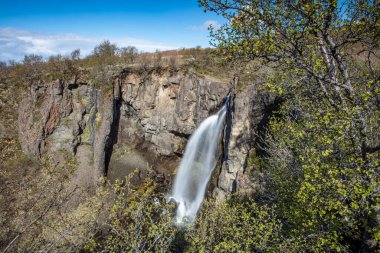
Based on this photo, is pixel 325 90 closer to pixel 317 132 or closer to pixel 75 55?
pixel 317 132

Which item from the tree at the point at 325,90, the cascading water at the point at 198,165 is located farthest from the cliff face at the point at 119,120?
the tree at the point at 325,90

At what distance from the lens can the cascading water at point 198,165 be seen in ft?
73.9

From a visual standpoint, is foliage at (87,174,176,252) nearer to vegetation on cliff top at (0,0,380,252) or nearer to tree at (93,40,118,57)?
vegetation on cliff top at (0,0,380,252)

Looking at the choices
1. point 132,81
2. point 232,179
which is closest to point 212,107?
point 232,179

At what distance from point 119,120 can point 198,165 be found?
32.9 ft

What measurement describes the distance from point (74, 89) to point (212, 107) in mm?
14493

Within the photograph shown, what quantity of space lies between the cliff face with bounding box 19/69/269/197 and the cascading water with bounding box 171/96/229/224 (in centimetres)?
108

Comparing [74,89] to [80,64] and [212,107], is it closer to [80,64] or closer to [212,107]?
[80,64]

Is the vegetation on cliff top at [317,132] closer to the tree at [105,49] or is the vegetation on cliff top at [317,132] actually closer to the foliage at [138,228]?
the foliage at [138,228]

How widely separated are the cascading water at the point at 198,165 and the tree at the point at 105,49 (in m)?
15.9

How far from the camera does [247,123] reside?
64.4 feet

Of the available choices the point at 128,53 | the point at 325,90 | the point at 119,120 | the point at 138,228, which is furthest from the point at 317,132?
the point at 128,53

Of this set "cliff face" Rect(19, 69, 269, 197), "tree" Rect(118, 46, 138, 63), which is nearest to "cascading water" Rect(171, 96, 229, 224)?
"cliff face" Rect(19, 69, 269, 197)

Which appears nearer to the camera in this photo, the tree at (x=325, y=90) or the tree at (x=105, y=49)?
the tree at (x=325, y=90)
